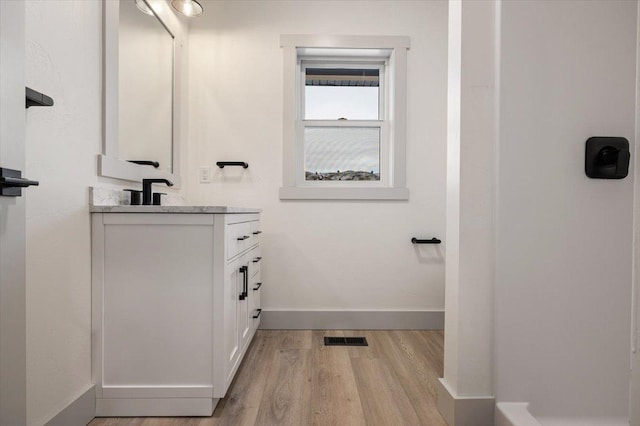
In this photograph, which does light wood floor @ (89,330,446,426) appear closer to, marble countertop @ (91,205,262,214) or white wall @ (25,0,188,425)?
white wall @ (25,0,188,425)

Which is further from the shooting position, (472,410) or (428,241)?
(428,241)

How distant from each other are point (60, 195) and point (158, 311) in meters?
0.56

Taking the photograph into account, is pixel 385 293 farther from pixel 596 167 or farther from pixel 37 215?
pixel 37 215

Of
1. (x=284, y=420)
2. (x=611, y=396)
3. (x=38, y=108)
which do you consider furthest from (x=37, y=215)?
(x=611, y=396)

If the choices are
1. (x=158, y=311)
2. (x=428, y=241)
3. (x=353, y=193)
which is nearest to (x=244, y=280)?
(x=158, y=311)

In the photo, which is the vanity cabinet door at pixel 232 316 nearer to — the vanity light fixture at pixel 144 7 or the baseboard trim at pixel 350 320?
the baseboard trim at pixel 350 320

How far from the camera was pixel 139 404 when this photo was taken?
153cm

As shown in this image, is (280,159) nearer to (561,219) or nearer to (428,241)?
(428,241)

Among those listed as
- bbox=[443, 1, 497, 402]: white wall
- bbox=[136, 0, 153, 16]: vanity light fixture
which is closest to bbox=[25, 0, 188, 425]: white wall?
bbox=[136, 0, 153, 16]: vanity light fixture

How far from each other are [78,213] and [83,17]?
77 centimetres

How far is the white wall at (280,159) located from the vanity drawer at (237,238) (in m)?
0.68

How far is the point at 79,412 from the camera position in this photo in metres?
1.42

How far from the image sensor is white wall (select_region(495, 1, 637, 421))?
1358 millimetres

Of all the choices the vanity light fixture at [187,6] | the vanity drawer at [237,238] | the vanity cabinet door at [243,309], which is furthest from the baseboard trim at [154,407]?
the vanity light fixture at [187,6]
